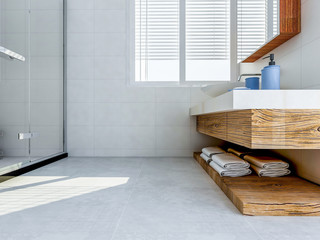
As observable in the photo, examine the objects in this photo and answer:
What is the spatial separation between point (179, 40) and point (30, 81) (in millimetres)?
1749

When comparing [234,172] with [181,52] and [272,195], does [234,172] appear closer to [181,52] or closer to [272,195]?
[272,195]

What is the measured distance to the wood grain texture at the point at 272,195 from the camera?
1090 millimetres

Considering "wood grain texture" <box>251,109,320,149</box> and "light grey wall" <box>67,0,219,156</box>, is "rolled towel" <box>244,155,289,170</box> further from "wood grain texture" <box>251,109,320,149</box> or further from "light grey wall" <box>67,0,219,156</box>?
"light grey wall" <box>67,0,219,156</box>

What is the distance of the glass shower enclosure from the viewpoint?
180 cm

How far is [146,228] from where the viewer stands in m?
0.97

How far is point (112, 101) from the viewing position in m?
2.82

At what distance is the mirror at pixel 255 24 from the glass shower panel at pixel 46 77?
2.08m

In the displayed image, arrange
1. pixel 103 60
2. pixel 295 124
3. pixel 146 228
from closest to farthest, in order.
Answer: pixel 146 228 → pixel 295 124 → pixel 103 60

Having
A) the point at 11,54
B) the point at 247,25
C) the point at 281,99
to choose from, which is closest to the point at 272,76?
the point at 281,99

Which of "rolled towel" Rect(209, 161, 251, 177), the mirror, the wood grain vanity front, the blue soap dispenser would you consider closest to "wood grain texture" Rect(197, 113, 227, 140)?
"rolled towel" Rect(209, 161, 251, 177)

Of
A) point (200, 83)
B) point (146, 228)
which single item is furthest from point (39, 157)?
point (200, 83)

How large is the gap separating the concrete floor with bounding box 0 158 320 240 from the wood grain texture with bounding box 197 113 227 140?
14.3 inches

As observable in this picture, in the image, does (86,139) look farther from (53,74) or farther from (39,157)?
(53,74)

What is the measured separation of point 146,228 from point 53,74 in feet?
7.19
